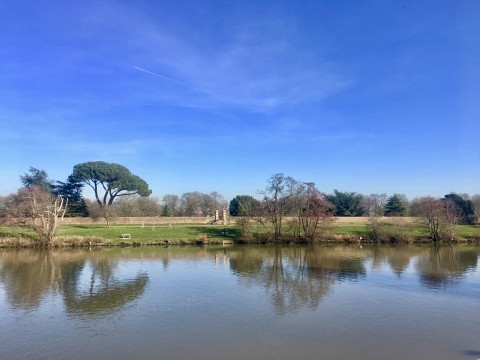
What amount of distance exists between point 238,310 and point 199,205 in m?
72.8

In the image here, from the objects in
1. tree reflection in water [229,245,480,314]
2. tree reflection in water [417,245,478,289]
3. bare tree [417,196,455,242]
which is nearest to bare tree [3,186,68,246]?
tree reflection in water [229,245,480,314]

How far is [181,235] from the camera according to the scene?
45.6 meters

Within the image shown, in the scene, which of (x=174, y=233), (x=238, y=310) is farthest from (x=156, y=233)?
(x=238, y=310)

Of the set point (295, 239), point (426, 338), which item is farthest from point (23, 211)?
point (426, 338)

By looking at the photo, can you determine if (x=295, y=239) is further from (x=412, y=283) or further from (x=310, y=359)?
(x=310, y=359)

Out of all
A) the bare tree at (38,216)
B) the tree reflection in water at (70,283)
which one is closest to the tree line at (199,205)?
the bare tree at (38,216)

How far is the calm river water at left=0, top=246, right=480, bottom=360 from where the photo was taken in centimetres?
1118

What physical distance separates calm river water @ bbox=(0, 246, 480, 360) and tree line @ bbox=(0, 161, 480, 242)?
14.5 m

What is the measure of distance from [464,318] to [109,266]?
21782 millimetres

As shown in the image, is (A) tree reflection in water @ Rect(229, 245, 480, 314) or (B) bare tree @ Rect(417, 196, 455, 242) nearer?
(A) tree reflection in water @ Rect(229, 245, 480, 314)

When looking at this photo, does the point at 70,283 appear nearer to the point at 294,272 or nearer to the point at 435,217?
the point at 294,272

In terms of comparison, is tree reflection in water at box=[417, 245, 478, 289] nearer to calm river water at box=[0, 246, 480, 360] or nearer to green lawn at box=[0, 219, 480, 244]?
calm river water at box=[0, 246, 480, 360]

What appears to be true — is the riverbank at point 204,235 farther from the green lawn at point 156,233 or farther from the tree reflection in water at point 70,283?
the tree reflection in water at point 70,283

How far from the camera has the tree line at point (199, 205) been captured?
41.4m
